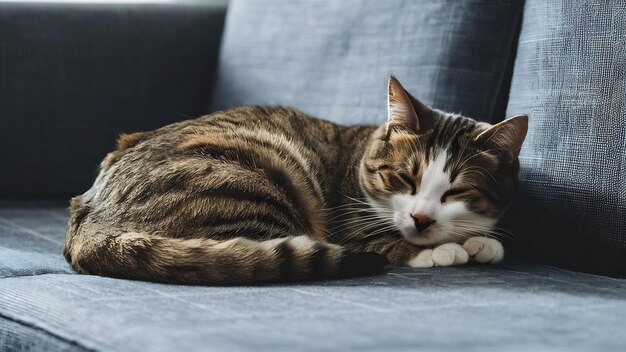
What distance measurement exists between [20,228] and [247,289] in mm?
922

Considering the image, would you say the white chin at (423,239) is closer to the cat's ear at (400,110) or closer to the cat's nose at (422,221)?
the cat's nose at (422,221)

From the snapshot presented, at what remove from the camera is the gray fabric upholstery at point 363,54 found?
2090 millimetres

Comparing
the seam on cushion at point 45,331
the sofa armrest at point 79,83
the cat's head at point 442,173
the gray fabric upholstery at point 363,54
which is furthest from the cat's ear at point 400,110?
the sofa armrest at point 79,83

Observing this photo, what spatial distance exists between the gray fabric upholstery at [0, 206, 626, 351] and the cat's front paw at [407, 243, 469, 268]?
3 centimetres

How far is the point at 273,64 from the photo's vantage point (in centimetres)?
256

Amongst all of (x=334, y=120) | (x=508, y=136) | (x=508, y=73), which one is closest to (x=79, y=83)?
(x=334, y=120)

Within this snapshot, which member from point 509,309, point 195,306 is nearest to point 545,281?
point 509,309

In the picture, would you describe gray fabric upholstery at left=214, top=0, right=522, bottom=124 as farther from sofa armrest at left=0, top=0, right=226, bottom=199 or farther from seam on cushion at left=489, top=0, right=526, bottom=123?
sofa armrest at left=0, top=0, right=226, bottom=199

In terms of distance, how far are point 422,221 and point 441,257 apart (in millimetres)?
79

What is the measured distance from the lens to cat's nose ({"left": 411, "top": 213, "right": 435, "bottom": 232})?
1751 mm

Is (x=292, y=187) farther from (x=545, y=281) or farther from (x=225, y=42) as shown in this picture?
(x=225, y=42)

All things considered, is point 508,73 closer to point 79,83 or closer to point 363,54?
point 363,54

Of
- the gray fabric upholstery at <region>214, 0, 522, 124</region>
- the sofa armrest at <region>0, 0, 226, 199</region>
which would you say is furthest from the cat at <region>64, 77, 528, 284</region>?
the sofa armrest at <region>0, 0, 226, 199</region>

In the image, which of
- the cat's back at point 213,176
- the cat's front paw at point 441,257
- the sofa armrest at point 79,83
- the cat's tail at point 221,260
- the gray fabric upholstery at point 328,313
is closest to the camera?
the gray fabric upholstery at point 328,313
